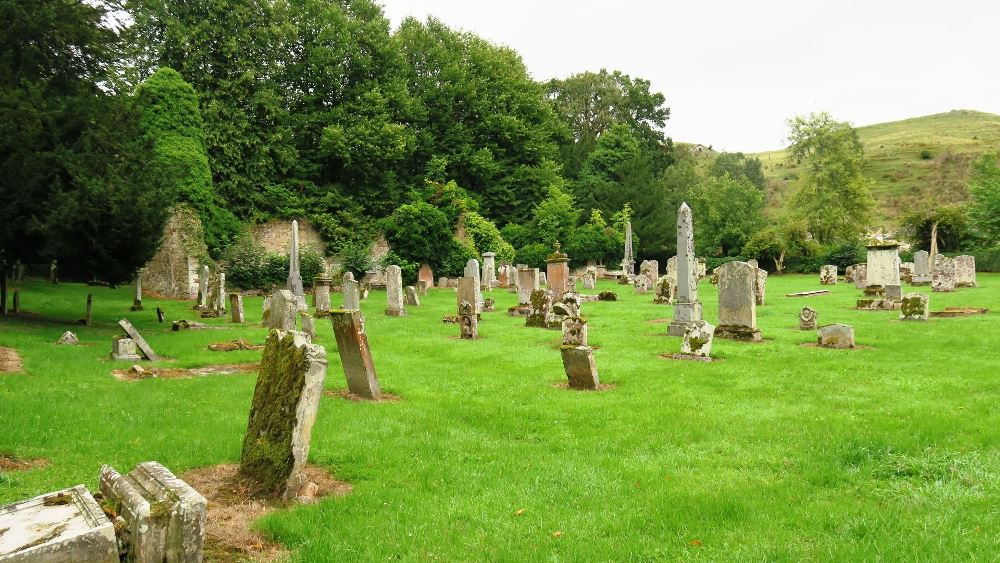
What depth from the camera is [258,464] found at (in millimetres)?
5523

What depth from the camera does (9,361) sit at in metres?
11.3

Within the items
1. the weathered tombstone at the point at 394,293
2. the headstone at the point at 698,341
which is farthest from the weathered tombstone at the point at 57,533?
the weathered tombstone at the point at 394,293

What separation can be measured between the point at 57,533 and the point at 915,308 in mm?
19520

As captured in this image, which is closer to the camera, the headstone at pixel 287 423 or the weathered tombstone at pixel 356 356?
the headstone at pixel 287 423

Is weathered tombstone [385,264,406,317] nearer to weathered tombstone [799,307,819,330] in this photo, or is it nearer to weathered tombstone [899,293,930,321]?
weathered tombstone [799,307,819,330]

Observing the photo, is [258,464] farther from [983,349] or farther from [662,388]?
[983,349]

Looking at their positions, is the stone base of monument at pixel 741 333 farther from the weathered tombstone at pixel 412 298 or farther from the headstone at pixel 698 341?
the weathered tombstone at pixel 412 298

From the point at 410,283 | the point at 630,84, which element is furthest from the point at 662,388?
the point at 630,84

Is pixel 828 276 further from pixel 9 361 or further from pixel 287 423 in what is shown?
pixel 9 361

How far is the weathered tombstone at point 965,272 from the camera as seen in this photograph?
27656 millimetres

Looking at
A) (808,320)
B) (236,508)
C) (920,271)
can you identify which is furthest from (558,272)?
(920,271)

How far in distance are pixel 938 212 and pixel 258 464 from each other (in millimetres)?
48304

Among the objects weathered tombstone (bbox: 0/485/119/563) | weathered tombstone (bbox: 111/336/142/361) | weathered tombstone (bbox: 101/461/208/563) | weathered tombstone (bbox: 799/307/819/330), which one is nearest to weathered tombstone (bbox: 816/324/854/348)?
weathered tombstone (bbox: 799/307/819/330)

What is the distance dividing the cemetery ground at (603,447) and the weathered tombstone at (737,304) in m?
1.15
